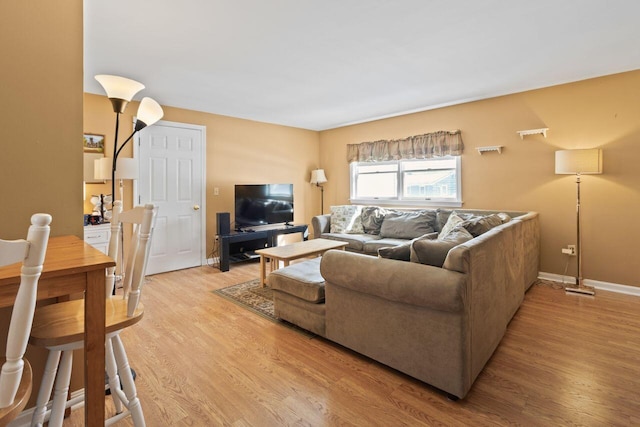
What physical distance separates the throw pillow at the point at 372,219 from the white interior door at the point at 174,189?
2540 mm

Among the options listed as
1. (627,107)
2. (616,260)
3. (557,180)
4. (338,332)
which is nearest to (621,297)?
(616,260)

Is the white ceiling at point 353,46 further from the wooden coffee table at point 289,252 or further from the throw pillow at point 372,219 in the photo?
the wooden coffee table at point 289,252

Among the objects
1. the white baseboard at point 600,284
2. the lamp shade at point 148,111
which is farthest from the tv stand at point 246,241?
the white baseboard at point 600,284

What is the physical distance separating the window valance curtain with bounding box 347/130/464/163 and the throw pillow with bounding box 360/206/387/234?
95cm

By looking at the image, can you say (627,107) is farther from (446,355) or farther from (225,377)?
(225,377)

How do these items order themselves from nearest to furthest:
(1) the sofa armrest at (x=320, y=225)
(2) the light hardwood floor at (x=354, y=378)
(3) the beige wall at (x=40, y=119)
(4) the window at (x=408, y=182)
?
(3) the beige wall at (x=40, y=119)
(2) the light hardwood floor at (x=354, y=378)
(4) the window at (x=408, y=182)
(1) the sofa armrest at (x=320, y=225)

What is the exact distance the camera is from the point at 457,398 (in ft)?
5.71

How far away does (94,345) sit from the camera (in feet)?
3.66

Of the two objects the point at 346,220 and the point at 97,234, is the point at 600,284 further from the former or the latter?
the point at 97,234

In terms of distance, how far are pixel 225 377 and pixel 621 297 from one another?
3.98 metres

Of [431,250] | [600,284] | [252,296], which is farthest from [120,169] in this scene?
[600,284]

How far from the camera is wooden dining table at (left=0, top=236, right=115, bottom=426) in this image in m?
1.01

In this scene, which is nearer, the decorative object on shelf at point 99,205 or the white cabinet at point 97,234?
the white cabinet at point 97,234

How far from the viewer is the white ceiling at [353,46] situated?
221cm
